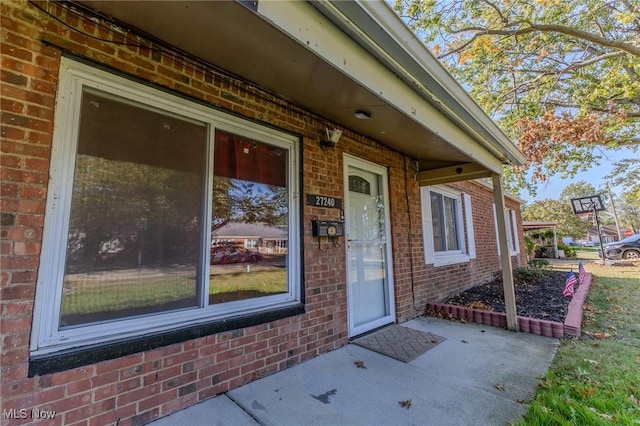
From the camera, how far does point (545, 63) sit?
8539 mm

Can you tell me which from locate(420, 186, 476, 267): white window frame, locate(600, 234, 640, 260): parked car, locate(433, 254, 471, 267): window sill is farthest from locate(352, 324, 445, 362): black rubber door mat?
locate(600, 234, 640, 260): parked car

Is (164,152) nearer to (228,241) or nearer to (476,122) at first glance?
(228,241)

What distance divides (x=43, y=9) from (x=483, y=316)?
18.2 ft

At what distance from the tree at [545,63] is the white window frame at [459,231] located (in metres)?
3.78

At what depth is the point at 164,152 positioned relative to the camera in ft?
7.07

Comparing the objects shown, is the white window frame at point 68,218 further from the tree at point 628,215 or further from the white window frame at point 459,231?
the tree at point 628,215

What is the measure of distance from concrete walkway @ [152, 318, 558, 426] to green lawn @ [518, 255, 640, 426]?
12 cm

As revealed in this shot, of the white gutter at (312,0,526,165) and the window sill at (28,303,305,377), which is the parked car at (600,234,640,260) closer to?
the white gutter at (312,0,526,165)

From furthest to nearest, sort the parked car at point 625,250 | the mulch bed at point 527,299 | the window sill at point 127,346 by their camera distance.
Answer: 1. the parked car at point 625,250
2. the mulch bed at point 527,299
3. the window sill at point 127,346

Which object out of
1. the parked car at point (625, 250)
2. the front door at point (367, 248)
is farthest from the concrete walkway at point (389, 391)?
the parked car at point (625, 250)

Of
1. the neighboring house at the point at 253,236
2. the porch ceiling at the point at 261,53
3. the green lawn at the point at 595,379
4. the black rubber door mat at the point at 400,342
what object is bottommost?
the green lawn at the point at 595,379

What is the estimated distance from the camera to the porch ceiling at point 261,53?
166cm

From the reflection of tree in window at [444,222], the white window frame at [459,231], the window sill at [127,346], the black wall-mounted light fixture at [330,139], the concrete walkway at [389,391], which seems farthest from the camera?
the reflection of tree in window at [444,222]
